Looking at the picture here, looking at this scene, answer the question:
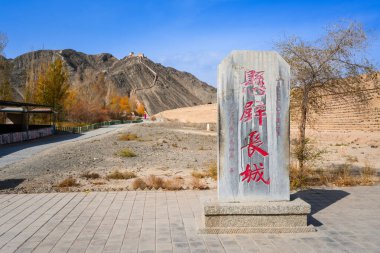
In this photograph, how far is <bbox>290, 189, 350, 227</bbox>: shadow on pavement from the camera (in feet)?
27.1

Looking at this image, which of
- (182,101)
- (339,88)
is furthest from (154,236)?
(182,101)

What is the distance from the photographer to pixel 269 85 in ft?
21.9

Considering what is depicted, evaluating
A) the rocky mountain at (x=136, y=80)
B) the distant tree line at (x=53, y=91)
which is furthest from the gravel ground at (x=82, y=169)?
the rocky mountain at (x=136, y=80)

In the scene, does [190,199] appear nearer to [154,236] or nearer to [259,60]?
[154,236]

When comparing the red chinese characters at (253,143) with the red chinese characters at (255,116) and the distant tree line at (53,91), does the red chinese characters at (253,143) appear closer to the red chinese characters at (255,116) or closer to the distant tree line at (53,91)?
the red chinese characters at (255,116)

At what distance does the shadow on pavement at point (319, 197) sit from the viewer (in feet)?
27.1

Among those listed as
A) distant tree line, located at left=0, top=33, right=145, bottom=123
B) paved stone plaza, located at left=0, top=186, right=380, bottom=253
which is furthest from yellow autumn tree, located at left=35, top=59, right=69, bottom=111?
paved stone plaza, located at left=0, top=186, right=380, bottom=253

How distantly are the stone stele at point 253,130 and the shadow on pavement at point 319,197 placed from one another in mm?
1394

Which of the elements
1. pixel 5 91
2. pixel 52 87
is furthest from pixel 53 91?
pixel 5 91

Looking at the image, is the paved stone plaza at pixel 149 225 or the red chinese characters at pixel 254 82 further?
the red chinese characters at pixel 254 82

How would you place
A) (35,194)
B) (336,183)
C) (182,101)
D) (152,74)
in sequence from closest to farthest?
(35,194) → (336,183) → (182,101) → (152,74)

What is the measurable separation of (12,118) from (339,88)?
34289 millimetres

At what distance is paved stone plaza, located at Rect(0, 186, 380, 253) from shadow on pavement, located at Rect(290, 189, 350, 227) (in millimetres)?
22

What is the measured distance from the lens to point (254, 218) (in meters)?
6.39
